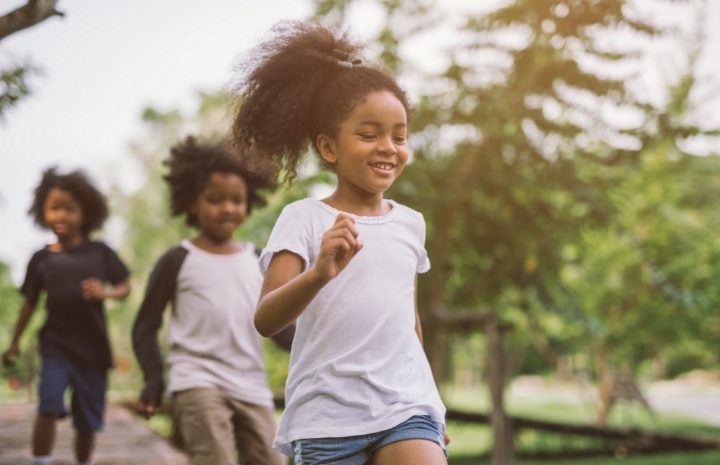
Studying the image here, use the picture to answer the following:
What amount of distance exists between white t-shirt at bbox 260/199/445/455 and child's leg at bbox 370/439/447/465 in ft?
0.18

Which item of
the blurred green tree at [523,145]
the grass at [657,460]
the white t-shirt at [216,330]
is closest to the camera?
the white t-shirt at [216,330]

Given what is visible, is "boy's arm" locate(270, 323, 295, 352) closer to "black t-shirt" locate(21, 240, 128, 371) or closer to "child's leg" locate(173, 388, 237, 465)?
"child's leg" locate(173, 388, 237, 465)

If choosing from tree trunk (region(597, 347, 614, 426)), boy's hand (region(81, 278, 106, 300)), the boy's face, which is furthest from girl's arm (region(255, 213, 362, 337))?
tree trunk (region(597, 347, 614, 426))

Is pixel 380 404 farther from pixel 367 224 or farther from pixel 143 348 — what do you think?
pixel 143 348

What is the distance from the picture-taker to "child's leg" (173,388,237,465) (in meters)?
2.82

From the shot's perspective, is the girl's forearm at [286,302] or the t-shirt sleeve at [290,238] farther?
the t-shirt sleeve at [290,238]

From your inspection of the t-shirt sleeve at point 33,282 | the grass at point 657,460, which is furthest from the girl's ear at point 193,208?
the grass at point 657,460

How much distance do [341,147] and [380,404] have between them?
2.30 feet

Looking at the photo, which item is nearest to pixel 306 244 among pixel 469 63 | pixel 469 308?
pixel 469 63

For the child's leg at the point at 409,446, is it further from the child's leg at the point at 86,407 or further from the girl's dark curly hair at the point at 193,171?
the child's leg at the point at 86,407

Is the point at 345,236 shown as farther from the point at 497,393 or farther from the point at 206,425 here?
the point at 497,393

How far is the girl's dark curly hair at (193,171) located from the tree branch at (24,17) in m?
0.89

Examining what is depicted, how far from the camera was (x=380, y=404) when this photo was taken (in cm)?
175

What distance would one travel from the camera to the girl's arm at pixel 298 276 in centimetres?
154
